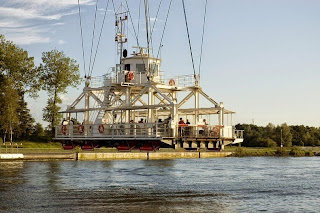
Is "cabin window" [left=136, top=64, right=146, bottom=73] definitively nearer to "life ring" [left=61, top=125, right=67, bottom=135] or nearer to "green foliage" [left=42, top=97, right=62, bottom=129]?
"life ring" [left=61, top=125, right=67, bottom=135]

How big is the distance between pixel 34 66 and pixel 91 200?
197 feet

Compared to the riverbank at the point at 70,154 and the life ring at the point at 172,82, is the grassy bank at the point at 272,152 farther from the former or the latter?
the life ring at the point at 172,82

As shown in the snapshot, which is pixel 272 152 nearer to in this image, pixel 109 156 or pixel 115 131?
pixel 109 156

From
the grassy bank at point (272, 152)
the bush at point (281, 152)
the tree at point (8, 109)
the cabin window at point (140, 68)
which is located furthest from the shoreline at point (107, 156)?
the cabin window at point (140, 68)

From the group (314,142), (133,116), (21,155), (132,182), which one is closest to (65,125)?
(133,116)

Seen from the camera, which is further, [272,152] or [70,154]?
[272,152]

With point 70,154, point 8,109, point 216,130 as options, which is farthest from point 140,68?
point 8,109

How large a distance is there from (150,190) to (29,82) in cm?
5474

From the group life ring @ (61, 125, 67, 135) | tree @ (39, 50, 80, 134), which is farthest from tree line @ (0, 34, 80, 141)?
life ring @ (61, 125, 67, 135)

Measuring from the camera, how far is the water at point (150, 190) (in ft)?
144

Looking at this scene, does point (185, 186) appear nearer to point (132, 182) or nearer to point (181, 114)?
point (132, 182)

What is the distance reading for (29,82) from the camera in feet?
335

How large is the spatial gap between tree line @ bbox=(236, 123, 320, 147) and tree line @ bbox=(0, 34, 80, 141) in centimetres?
6745

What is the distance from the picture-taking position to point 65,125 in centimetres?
4931
